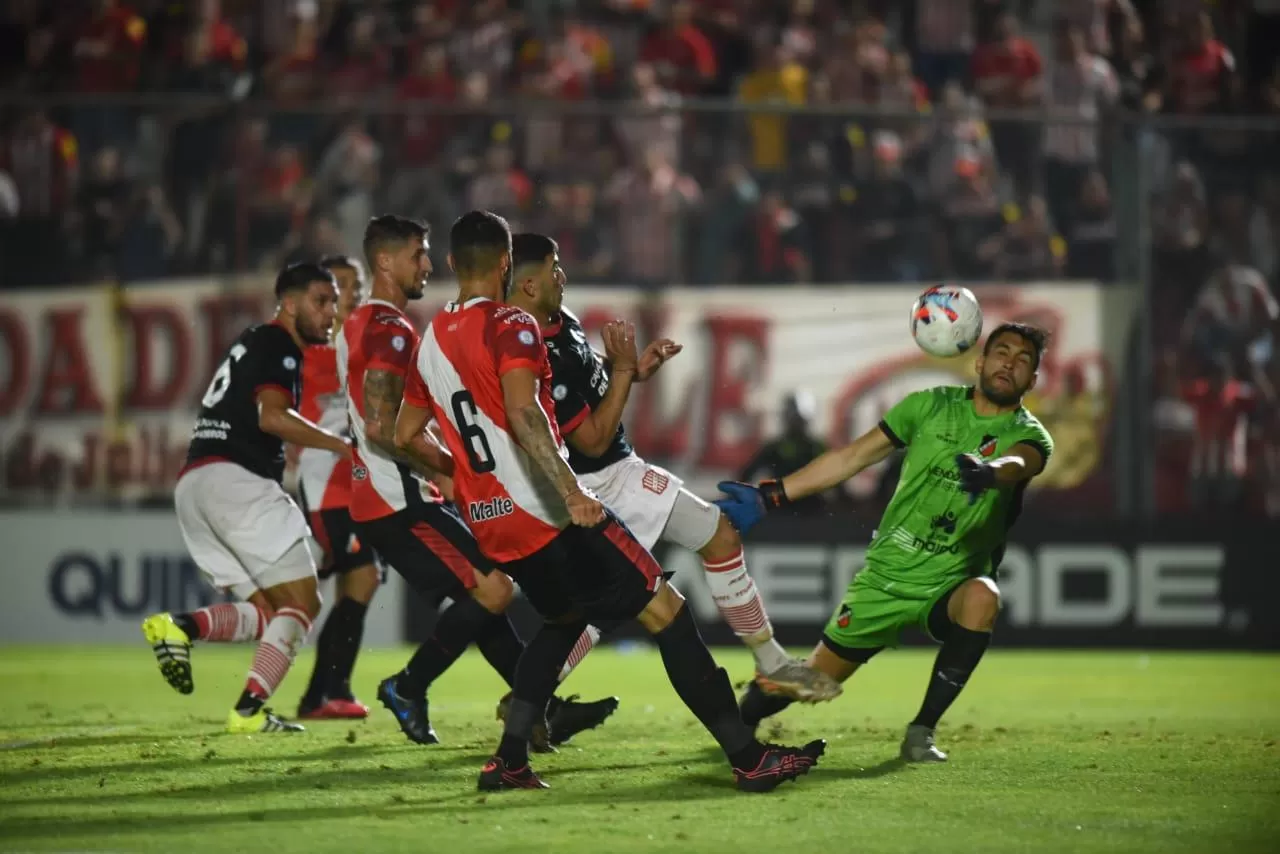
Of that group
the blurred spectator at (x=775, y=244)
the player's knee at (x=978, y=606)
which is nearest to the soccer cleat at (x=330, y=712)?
the player's knee at (x=978, y=606)

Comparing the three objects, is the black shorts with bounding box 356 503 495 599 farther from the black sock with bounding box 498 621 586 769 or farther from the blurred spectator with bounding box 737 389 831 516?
the blurred spectator with bounding box 737 389 831 516

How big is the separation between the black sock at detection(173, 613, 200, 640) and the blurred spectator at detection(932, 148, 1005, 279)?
7548 mm

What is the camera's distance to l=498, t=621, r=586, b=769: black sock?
6707mm

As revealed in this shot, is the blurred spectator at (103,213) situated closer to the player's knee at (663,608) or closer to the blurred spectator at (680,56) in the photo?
the blurred spectator at (680,56)

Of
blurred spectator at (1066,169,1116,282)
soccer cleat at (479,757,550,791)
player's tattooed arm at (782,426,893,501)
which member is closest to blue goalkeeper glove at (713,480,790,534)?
player's tattooed arm at (782,426,893,501)

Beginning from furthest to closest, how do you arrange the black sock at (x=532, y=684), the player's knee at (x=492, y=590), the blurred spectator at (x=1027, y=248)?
the blurred spectator at (x=1027, y=248) → the player's knee at (x=492, y=590) → the black sock at (x=532, y=684)

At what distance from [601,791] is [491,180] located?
324 inches

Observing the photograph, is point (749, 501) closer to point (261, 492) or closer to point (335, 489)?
point (261, 492)

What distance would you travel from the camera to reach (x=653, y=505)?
25.8 ft

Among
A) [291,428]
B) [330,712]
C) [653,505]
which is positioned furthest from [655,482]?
[330,712]

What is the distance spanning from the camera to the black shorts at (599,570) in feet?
21.2

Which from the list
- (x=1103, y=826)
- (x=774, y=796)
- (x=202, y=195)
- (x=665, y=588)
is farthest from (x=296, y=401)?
(x=202, y=195)

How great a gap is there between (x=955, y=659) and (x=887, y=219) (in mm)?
7228

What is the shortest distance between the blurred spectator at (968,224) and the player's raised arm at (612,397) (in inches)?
283
